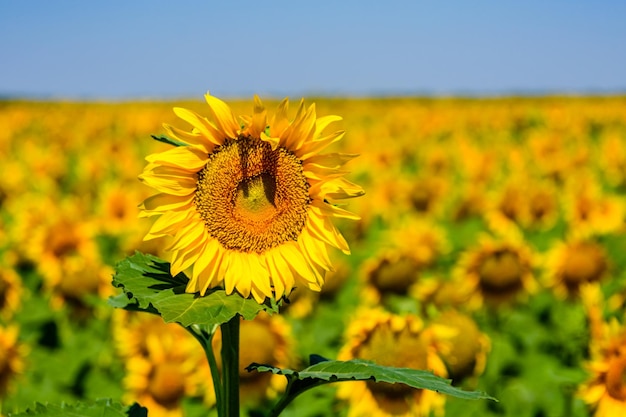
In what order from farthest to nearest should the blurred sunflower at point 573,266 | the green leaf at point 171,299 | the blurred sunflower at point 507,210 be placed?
1. the blurred sunflower at point 507,210
2. the blurred sunflower at point 573,266
3. the green leaf at point 171,299

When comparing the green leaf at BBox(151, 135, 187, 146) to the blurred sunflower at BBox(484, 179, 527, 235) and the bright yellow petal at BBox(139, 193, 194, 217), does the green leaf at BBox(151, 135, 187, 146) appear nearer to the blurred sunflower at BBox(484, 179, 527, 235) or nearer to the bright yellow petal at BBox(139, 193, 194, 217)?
the bright yellow petal at BBox(139, 193, 194, 217)

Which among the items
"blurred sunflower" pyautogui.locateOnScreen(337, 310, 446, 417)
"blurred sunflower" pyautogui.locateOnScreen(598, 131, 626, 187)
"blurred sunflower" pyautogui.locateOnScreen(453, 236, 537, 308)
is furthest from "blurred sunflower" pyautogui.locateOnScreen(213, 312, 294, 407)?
"blurred sunflower" pyautogui.locateOnScreen(598, 131, 626, 187)

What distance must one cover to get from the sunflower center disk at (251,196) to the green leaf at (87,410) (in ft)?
1.47

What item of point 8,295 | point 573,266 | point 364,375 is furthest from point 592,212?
point 364,375

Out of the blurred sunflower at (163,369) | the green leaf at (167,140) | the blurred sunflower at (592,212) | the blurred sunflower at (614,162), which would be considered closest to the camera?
the green leaf at (167,140)

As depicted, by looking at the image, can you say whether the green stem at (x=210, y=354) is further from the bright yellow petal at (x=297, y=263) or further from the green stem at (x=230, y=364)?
the bright yellow petal at (x=297, y=263)

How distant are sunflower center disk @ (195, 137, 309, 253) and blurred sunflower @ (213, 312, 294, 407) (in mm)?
2056

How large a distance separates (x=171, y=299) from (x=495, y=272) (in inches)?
148

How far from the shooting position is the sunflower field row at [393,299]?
3.30 metres

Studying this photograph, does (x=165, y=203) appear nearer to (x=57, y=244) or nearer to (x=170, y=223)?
(x=170, y=223)

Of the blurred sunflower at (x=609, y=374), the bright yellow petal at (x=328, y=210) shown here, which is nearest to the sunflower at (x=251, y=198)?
the bright yellow petal at (x=328, y=210)

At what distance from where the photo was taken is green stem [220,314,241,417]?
4.94ft

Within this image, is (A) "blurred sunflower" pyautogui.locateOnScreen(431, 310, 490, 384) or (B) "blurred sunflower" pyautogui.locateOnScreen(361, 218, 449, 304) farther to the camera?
(B) "blurred sunflower" pyautogui.locateOnScreen(361, 218, 449, 304)

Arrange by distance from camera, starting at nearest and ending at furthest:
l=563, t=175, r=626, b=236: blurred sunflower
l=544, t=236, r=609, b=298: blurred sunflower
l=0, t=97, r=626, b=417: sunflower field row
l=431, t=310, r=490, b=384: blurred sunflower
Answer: l=0, t=97, r=626, b=417: sunflower field row, l=431, t=310, r=490, b=384: blurred sunflower, l=544, t=236, r=609, b=298: blurred sunflower, l=563, t=175, r=626, b=236: blurred sunflower
